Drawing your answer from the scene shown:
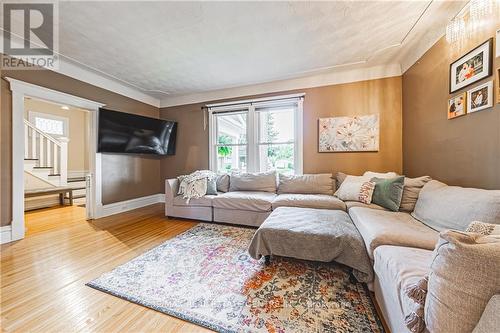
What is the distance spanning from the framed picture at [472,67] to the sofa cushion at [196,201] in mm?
3185

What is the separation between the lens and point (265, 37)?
7.48ft

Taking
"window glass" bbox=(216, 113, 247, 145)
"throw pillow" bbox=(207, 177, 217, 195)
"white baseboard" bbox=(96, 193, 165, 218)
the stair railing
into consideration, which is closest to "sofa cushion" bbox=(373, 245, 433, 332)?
"throw pillow" bbox=(207, 177, 217, 195)

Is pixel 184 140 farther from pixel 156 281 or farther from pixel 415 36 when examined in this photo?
pixel 415 36

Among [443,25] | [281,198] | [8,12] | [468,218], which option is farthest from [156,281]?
[443,25]

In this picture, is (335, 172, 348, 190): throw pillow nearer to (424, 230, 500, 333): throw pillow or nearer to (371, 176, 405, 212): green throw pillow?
(371, 176, 405, 212): green throw pillow

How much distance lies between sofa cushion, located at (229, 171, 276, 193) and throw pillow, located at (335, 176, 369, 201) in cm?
110

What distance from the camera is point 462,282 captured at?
25.2 inches

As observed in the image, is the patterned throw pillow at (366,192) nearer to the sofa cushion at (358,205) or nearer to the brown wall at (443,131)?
the sofa cushion at (358,205)

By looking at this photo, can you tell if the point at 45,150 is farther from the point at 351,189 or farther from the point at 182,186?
the point at 351,189

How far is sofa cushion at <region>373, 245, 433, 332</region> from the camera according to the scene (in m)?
0.89

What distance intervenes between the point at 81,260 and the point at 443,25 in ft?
14.9

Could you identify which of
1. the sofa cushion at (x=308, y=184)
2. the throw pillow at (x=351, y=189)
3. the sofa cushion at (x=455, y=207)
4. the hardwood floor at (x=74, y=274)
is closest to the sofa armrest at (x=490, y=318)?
the sofa cushion at (x=455, y=207)

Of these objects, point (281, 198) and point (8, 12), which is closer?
point (8, 12)

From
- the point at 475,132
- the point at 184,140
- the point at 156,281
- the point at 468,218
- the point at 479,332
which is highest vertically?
the point at 184,140
